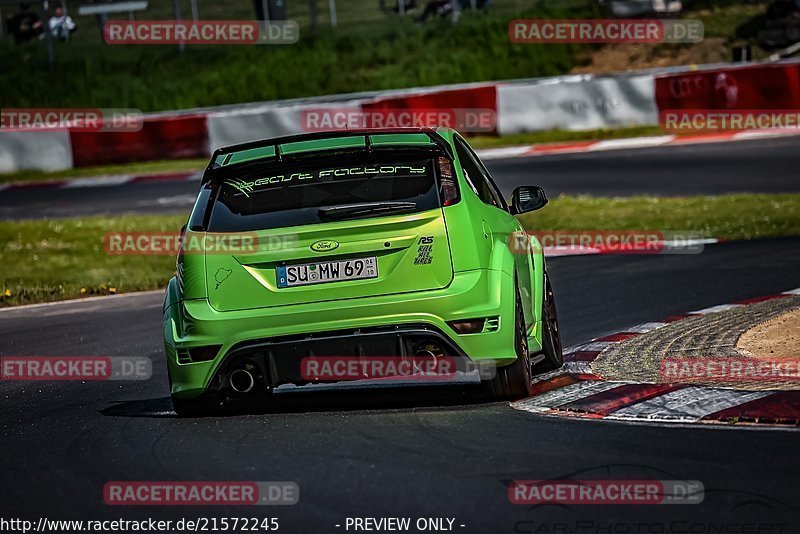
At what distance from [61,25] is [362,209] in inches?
1287

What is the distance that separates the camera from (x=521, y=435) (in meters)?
7.18

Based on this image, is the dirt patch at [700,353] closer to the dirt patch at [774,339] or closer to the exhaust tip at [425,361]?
the dirt patch at [774,339]

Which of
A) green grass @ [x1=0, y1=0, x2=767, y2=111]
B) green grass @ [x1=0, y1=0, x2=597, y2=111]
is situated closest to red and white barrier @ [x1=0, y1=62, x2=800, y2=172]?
green grass @ [x1=0, y1=0, x2=597, y2=111]

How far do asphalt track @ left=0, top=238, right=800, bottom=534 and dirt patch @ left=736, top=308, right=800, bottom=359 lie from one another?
1.93 m

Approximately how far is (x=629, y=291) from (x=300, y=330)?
18.7 feet

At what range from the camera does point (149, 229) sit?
20.5 m

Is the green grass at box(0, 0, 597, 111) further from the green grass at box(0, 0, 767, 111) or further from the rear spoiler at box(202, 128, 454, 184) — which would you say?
the rear spoiler at box(202, 128, 454, 184)

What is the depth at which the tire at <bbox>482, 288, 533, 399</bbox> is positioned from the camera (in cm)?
802

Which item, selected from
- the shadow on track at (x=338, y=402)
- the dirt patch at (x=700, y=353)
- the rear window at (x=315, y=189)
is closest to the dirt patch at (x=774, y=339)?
the dirt patch at (x=700, y=353)

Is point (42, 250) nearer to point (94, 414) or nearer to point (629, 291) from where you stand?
point (629, 291)

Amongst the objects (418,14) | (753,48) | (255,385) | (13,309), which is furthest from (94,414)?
(418,14)

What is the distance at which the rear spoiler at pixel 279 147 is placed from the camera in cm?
845

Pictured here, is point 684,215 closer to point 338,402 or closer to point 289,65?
point 338,402

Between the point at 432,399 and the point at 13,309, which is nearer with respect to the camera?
the point at 432,399
